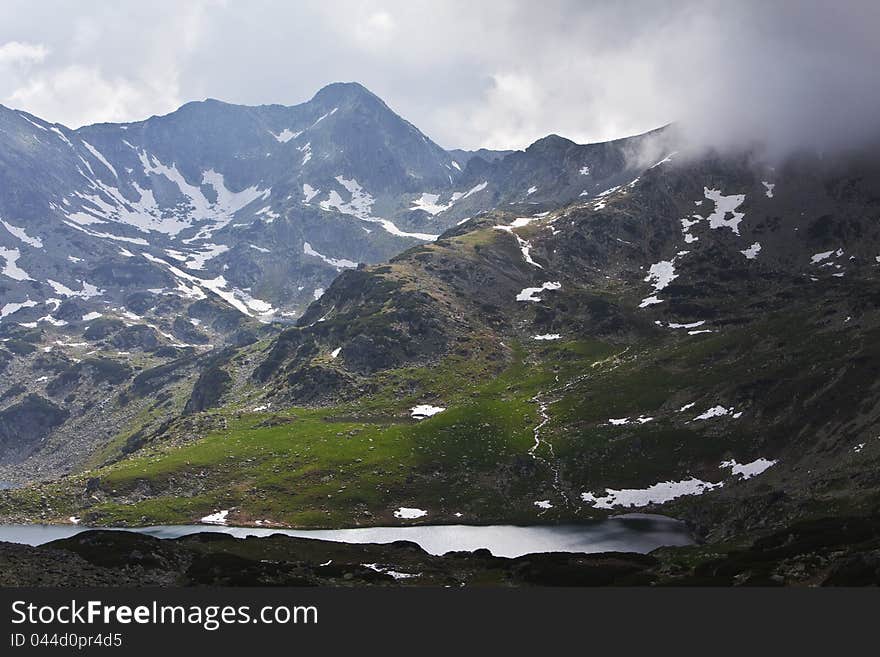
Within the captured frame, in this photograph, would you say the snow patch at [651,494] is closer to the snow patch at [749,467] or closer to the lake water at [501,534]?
the snow patch at [749,467]

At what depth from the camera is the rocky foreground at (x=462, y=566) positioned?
194 feet

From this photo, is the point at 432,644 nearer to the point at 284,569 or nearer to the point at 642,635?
the point at 642,635

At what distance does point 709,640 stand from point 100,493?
14333 cm

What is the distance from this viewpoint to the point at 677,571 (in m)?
71.1

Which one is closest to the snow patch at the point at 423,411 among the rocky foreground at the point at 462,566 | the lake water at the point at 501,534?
the lake water at the point at 501,534

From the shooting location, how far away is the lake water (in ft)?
367

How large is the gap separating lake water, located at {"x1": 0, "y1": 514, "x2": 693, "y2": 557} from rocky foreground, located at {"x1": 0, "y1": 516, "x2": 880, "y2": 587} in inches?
851

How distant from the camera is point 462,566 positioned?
3356 inches

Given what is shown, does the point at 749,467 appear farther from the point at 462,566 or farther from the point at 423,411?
the point at 423,411

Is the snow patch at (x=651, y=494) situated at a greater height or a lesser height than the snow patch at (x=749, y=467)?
lesser

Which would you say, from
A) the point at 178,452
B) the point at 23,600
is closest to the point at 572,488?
the point at 178,452

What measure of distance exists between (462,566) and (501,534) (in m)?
40.7

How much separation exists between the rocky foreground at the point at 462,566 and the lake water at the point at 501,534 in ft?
70.9

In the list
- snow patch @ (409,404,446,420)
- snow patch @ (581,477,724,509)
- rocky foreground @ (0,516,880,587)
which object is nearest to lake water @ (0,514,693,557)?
snow patch @ (581,477,724,509)
